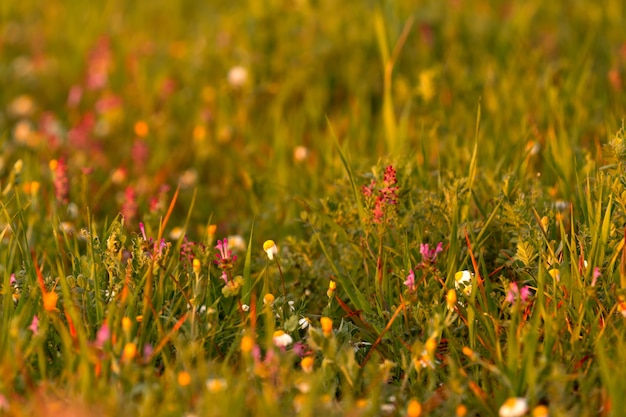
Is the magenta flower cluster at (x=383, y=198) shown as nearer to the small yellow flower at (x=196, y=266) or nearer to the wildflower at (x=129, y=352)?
the small yellow flower at (x=196, y=266)

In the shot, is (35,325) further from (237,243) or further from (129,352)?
(237,243)

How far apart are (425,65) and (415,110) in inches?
19.9

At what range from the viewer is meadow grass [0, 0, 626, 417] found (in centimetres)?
210

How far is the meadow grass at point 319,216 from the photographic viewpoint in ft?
6.88

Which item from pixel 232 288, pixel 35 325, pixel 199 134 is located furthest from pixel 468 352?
pixel 199 134

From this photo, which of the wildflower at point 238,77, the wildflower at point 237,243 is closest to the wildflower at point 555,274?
the wildflower at point 237,243

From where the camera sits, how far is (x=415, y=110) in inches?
156

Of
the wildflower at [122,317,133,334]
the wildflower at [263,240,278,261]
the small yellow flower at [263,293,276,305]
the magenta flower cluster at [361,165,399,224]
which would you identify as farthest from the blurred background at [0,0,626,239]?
the wildflower at [122,317,133,334]

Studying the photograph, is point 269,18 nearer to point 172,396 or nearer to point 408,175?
point 408,175

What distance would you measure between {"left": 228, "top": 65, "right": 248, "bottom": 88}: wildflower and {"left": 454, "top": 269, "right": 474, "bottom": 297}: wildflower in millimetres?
2205

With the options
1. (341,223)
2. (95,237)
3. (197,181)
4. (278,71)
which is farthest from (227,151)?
(95,237)

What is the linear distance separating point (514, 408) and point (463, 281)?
57cm

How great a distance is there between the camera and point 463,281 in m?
2.47

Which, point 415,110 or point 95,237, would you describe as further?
point 415,110
